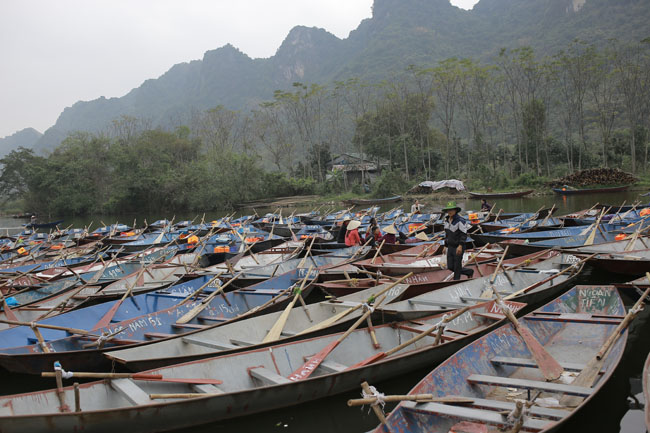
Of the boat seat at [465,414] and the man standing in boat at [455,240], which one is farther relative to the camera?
the man standing in boat at [455,240]

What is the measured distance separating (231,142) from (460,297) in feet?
193

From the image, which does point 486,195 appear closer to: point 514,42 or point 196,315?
Result: point 196,315

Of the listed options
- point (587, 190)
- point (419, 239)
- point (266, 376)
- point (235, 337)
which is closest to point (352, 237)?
point (419, 239)

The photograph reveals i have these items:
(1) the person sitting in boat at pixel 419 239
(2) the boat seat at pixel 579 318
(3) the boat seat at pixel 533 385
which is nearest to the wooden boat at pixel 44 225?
(1) the person sitting in boat at pixel 419 239

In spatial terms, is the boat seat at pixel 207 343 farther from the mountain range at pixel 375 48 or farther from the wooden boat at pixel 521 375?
the mountain range at pixel 375 48

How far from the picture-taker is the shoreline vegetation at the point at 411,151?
37562 millimetres

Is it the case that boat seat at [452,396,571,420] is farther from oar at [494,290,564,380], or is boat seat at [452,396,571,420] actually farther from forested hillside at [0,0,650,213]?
forested hillside at [0,0,650,213]

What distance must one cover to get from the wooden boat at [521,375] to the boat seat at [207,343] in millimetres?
2644

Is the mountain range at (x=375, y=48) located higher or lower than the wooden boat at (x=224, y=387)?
higher

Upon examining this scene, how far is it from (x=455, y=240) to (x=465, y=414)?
4.75 metres

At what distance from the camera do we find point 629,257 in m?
8.41

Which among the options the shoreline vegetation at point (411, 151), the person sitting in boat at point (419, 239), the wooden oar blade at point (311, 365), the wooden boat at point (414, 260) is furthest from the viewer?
the shoreline vegetation at point (411, 151)

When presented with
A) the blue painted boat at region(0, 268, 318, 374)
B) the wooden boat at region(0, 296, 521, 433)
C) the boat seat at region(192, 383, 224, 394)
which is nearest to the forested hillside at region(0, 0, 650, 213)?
the blue painted boat at region(0, 268, 318, 374)

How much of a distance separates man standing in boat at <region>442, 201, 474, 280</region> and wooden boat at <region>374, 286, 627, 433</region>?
2063 millimetres
